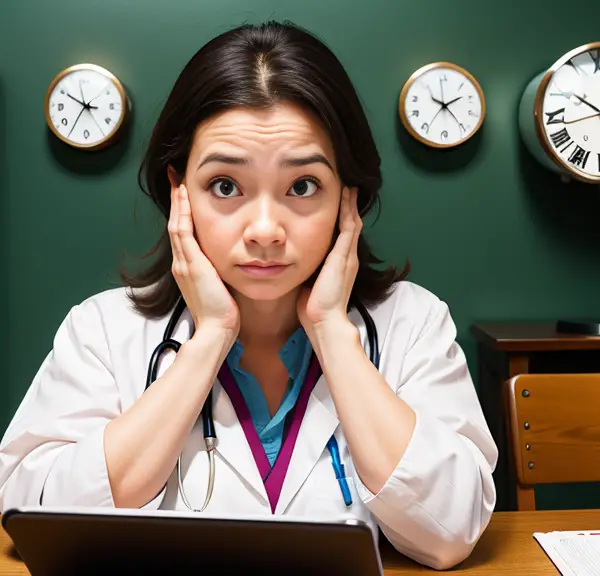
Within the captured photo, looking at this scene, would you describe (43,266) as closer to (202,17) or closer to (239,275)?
(202,17)

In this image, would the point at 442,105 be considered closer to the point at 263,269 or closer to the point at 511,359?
the point at 511,359

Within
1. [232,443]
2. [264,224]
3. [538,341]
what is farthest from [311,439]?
[538,341]

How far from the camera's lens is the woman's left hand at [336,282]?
117 cm

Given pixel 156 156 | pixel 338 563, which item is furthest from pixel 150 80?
pixel 338 563

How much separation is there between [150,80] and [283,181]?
160 cm

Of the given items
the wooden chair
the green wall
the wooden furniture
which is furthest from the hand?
the green wall

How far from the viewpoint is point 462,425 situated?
1093 mm

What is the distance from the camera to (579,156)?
235cm

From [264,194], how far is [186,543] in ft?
1.90

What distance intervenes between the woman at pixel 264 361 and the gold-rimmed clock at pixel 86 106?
1.26m

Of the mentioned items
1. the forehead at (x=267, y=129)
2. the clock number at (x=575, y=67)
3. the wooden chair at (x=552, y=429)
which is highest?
the clock number at (x=575, y=67)

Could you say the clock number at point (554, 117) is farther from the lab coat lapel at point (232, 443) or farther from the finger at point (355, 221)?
the lab coat lapel at point (232, 443)

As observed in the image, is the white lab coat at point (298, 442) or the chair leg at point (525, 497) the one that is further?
the chair leg at point (525, 497)

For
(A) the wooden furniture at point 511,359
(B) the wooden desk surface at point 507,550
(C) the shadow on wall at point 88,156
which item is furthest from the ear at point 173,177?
(C) the shadow on wall at point 88,156
